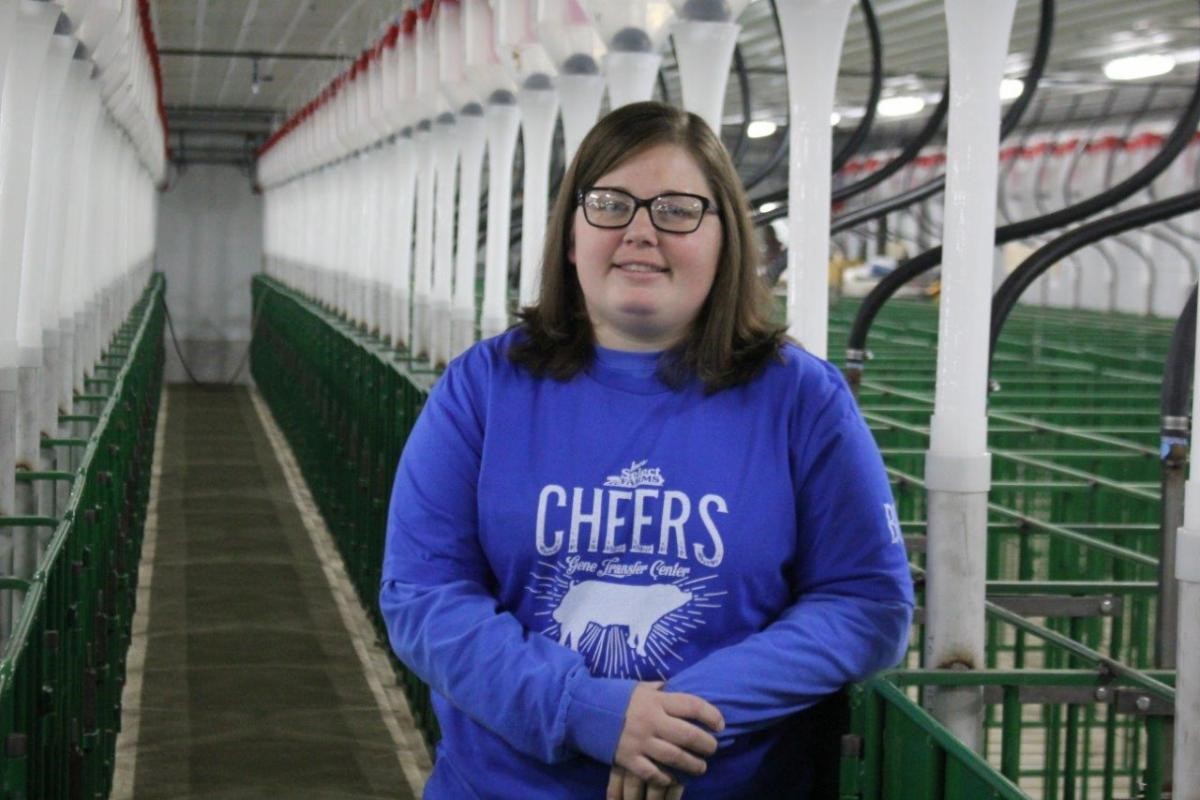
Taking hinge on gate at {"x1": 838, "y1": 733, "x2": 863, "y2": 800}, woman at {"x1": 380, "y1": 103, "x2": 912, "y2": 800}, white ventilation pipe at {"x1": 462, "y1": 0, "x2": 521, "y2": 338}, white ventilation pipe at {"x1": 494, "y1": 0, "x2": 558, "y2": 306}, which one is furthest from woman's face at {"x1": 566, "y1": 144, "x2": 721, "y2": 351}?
white ventilation pipe at {"x1": 462, "y1": 0, "x2": 521, "y2": 338}

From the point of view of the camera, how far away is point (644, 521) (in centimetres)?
289

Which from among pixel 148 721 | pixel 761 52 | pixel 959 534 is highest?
pixel 761 52

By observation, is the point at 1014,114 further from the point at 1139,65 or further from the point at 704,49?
the point at 1139,65

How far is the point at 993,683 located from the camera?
3951mm

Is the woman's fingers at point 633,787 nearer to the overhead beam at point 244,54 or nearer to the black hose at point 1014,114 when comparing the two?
the black hose at point 1014,114

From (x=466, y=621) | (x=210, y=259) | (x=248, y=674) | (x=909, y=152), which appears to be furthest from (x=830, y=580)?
(x=210, y=259)

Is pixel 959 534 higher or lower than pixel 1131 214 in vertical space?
lower

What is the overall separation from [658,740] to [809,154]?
2919mm

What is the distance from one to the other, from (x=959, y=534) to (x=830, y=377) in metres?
1.40

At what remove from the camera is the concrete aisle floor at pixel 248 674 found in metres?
8.39

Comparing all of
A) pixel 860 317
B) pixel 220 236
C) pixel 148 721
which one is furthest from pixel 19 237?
pixel 220 236

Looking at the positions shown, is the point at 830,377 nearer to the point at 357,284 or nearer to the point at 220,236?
the point at 357,284

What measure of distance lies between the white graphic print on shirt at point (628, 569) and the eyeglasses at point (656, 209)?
0.38 m

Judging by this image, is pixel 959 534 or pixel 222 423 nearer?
pixel 959 534
